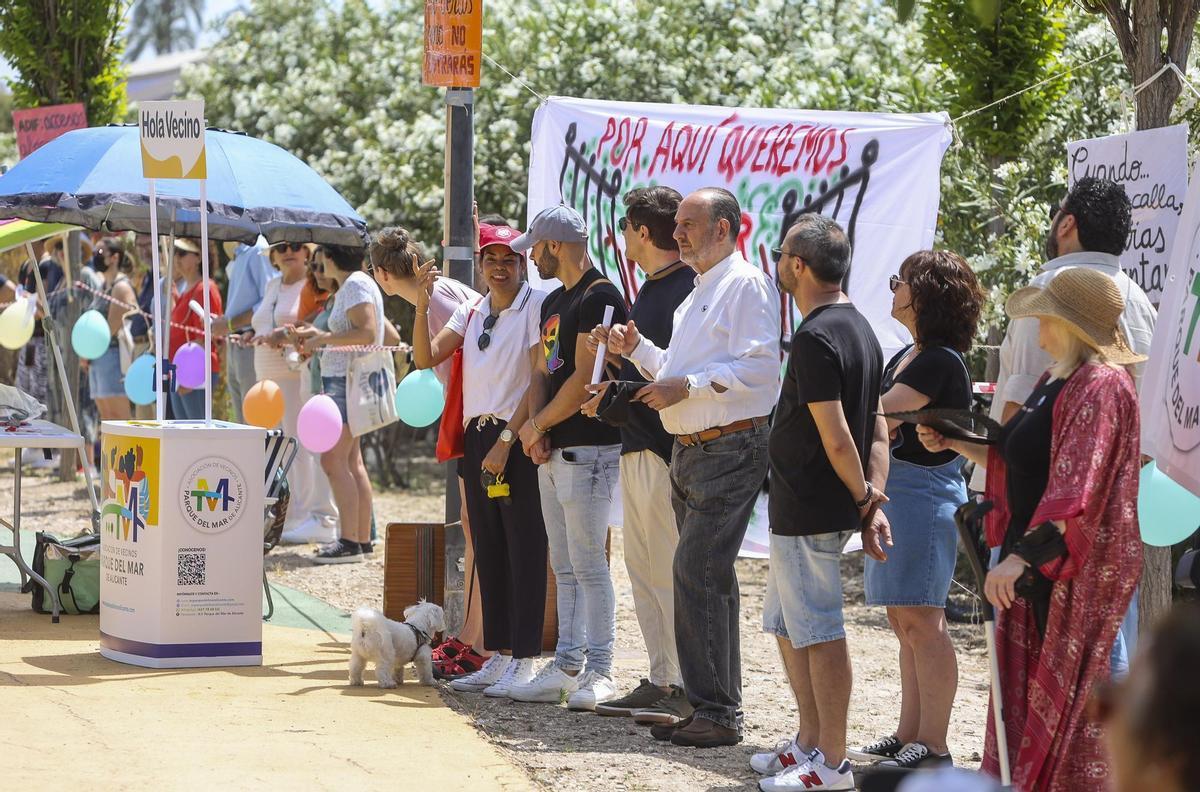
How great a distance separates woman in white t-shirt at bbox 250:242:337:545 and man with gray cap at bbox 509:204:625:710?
3854 millimetres

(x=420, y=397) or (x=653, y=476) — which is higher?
(x=420, y=397)

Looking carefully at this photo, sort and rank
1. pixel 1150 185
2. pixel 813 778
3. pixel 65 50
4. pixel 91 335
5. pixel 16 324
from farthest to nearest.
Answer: pixel 65 50, pixel 91 335, pixel 16 324, pixel 1150 185, pixel 813 778

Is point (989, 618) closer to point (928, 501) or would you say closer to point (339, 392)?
point (928, 501)

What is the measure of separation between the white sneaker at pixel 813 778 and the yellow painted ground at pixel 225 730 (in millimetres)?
822

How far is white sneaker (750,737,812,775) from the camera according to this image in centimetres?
505

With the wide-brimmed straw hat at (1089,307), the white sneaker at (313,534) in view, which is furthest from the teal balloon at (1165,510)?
the white sneaker at (313,534)

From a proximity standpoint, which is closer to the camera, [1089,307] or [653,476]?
[1089,307]

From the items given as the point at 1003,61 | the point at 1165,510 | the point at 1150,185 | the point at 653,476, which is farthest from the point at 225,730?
the point at 1003,61

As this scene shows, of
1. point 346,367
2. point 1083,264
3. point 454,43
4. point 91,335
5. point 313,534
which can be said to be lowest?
point 313,534

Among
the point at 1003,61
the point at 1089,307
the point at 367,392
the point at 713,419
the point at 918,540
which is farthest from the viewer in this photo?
the point at 367,392

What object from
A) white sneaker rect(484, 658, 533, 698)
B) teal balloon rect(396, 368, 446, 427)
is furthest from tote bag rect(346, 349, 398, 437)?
white sneaker rect(484, 658, 533, 698)

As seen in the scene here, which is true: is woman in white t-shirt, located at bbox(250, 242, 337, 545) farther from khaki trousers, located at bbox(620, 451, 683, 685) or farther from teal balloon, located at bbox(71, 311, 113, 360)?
khaki trousers, located at bbox(620, 451, 683, 685)

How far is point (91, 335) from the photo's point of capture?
1161 cm

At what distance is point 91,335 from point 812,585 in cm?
813
